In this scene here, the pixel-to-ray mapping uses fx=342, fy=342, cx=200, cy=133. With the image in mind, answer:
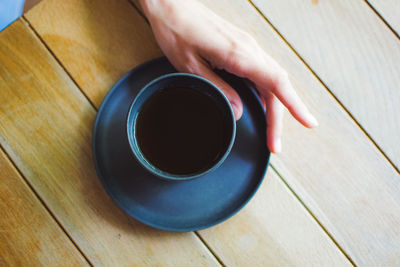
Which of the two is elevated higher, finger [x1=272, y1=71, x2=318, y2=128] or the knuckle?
the knuckle

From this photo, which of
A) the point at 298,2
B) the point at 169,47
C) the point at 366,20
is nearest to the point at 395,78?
the point at 366,20

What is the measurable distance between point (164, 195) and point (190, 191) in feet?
0.14

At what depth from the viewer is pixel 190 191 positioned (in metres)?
0.55

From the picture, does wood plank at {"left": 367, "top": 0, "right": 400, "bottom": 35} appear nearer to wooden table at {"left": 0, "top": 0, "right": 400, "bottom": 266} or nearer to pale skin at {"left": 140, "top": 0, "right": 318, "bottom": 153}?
wooden table at {"left": 0, "top": 0, "right": 400, "bottom": 266}

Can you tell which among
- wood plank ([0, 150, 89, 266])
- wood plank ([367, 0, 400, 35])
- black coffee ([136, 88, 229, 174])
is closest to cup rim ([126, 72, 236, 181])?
black coffee ([136, 88, 229, 174])

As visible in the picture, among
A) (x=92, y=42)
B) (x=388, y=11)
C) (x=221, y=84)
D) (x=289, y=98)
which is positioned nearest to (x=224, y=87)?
(x=221, y=84)

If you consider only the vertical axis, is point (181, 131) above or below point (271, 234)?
above

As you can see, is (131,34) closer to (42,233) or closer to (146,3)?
(146,3)

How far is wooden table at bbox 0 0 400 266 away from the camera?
592 millimetres

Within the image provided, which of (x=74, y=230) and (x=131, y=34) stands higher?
(x=131, y=34)

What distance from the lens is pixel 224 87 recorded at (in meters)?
0.55

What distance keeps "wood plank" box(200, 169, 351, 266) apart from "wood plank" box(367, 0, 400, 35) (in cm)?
37

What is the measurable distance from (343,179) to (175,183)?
12.0 inches

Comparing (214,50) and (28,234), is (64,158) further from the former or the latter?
(214,50)
